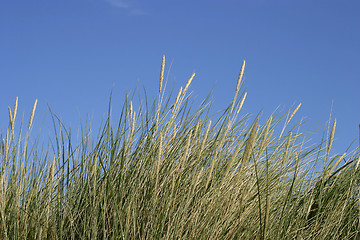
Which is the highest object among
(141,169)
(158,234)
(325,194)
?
(141,169)

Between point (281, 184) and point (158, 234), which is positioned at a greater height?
point (281, 184)

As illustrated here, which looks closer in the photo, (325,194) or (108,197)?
(108,197)

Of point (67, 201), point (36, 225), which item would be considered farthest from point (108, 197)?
point (36, 225)

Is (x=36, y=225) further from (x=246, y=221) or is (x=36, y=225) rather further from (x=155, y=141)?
(x=246, y=221)

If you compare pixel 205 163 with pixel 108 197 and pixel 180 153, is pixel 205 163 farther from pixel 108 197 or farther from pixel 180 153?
pixel 108 197

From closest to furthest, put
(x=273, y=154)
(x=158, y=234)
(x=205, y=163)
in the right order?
(x=158, y=234) → (x=205, y=163) → (x=273, y=154)

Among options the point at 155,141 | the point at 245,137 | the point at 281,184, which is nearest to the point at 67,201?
the point at 155,141

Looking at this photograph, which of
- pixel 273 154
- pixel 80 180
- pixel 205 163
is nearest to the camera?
pixel 80 180

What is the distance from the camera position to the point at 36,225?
2004 millimetres

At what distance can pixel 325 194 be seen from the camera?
2.45 metres

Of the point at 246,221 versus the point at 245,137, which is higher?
the point at 245,137

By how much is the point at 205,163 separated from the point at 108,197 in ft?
1.97

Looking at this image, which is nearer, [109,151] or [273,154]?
[109,151]

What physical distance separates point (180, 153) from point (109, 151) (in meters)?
0.39
